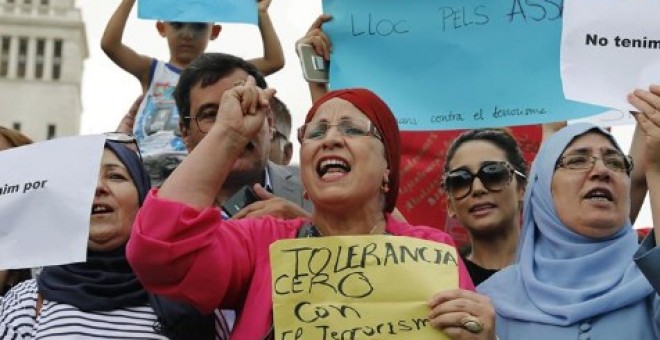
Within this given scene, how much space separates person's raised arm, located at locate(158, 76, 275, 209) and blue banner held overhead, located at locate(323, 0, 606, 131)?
Result: 4.47 ft

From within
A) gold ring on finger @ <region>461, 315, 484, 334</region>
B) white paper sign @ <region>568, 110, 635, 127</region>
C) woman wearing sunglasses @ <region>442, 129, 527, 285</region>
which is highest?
gold ring on finger @ <region>461, 315, 484, 334</region>

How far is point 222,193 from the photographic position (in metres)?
3.95

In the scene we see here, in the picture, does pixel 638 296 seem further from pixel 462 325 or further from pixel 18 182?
pixel 18 182

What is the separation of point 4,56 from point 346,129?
74.8 meters

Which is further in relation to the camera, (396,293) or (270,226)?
(270,226)

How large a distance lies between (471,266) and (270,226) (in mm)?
1288

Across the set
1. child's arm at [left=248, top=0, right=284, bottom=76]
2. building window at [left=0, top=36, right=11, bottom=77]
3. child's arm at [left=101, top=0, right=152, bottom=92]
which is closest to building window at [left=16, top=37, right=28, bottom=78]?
building window at [left=0, top=36, right=11, bottom=77]

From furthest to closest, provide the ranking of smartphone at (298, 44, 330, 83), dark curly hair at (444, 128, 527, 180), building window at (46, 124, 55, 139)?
building window at (46, 124, 55, 139) < dark curly hair at (444, 128, 527, 180) < smartphone at (298, 44, 330, 83)

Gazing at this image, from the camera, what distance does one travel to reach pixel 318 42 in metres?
4.48

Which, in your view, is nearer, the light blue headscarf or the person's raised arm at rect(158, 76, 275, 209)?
the person's raised arm at rect(158, 76, 275, 209)

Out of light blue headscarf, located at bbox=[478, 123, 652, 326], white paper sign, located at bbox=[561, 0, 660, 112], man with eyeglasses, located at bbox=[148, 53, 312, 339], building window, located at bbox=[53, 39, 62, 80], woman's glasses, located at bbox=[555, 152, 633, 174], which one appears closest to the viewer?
light blue headscarf, located at bbox=[478, 123, 652, 326]

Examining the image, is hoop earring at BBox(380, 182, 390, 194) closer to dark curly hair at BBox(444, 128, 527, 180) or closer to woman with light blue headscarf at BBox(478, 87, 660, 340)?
woman with light blue headscarf at BBox(478, 87, 660, 340)

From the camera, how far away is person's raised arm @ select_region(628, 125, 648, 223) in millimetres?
4102

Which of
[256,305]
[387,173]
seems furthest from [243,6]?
[256,305]
